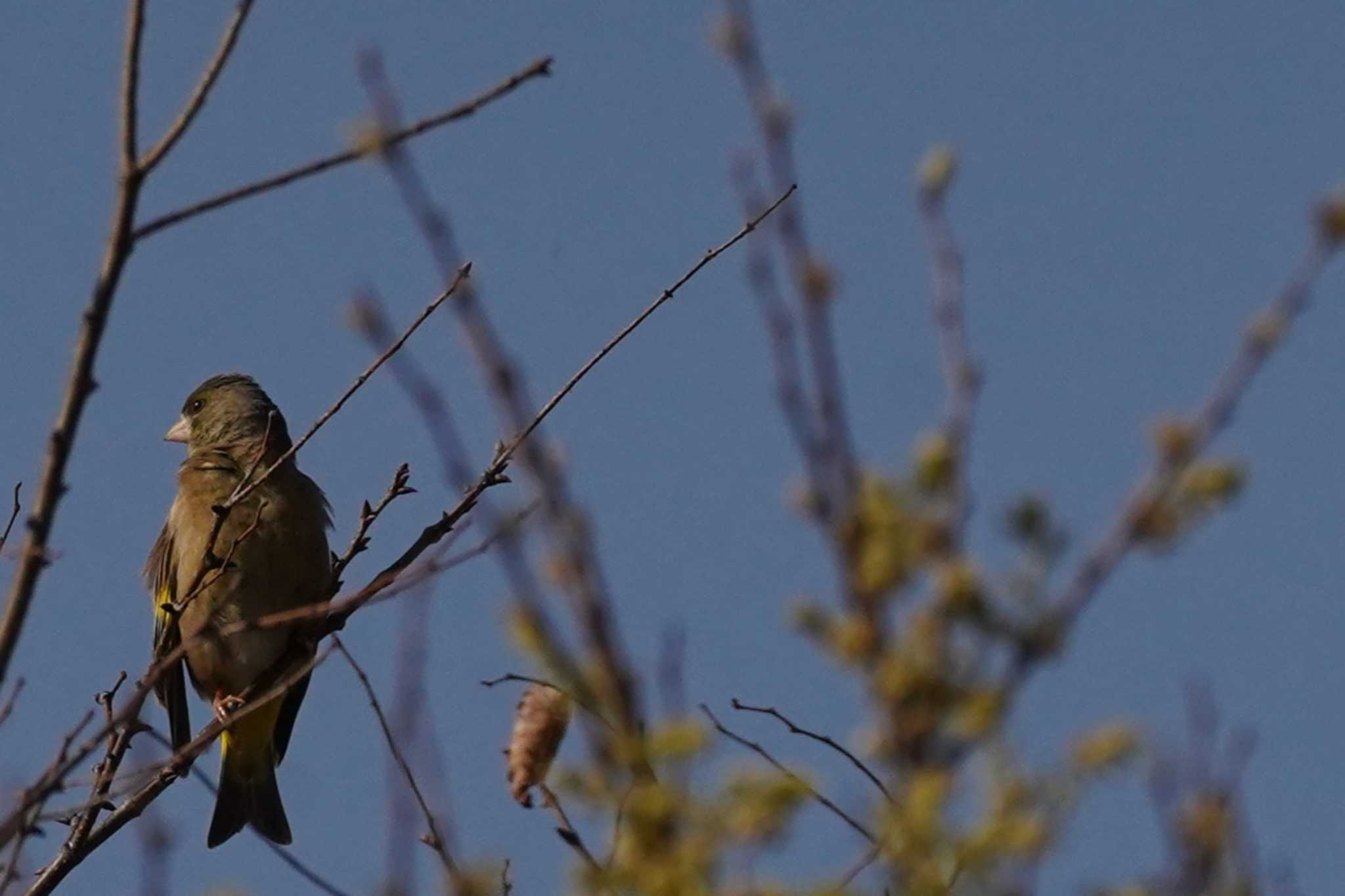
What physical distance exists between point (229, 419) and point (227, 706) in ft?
5.55

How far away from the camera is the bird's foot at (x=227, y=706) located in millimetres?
7473

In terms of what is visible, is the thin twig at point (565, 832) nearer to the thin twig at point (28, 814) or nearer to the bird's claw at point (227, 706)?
the thin twig at point (28, 814)

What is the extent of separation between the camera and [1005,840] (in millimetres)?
2121

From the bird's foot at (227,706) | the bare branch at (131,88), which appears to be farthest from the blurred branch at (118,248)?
the bird's foot at (227,706)

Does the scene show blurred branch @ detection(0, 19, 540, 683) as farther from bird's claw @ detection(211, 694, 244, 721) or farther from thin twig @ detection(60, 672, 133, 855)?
Result: bird's claw @ detection(211, 694, 244, 721)

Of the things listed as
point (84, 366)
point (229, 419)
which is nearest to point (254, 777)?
point (229, 419)

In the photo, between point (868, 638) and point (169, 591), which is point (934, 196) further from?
point (169, 591)

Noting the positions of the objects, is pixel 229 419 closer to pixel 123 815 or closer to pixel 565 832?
pixel 123 815

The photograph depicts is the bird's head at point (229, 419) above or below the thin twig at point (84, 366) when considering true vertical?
above

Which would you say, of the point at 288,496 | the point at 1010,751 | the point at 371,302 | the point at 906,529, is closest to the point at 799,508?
the point at 906,529

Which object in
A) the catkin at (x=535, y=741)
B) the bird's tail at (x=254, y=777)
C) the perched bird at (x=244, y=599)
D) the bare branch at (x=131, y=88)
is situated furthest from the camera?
the bird's tail at (x=254, y=777)

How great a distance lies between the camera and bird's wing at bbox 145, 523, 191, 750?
7566mm

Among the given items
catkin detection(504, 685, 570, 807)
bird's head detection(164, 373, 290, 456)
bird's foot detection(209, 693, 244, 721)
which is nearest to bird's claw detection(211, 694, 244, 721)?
bird's foot detection(209, 693, 244, 721)

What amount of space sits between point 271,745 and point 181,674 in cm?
45
